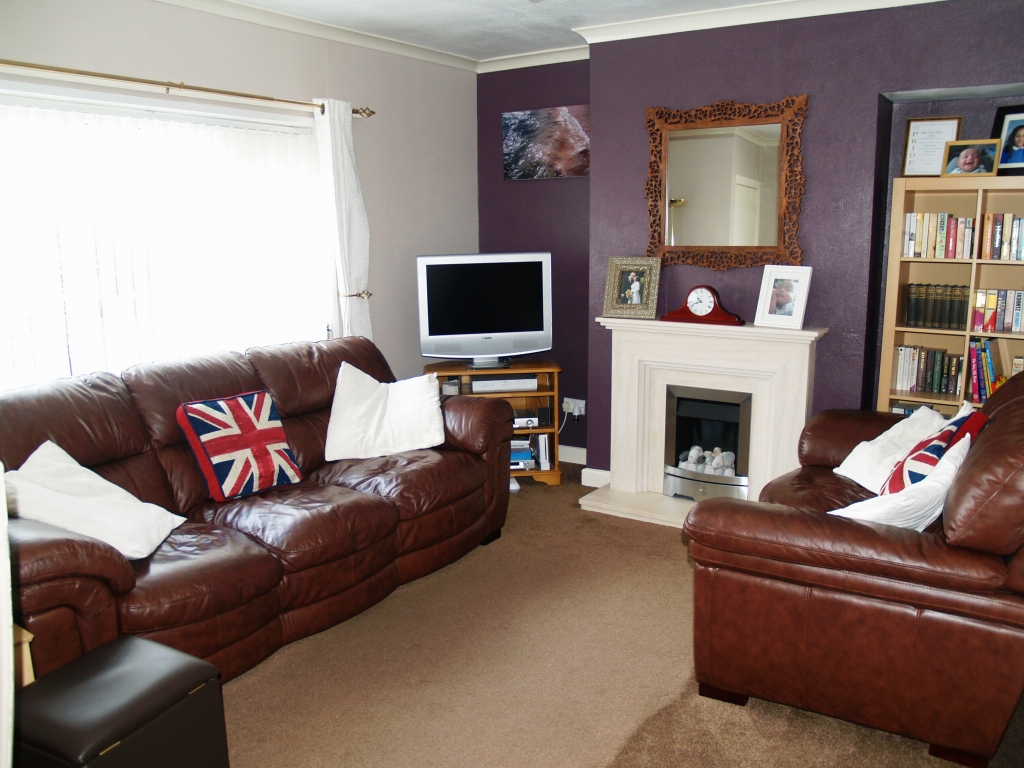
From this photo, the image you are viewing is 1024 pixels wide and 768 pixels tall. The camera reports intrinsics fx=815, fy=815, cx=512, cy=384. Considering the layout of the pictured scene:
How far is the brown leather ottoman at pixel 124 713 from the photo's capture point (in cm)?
171

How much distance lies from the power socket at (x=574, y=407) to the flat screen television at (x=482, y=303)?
23.6 inches

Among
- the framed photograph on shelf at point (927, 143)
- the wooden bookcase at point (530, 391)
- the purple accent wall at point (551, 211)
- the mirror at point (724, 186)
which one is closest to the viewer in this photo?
the framed photograph on shelf at point (927, 143)

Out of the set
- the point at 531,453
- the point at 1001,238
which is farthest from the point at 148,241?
the point at 1001,238

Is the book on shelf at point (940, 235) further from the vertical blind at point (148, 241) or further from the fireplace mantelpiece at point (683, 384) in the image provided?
the vertical blind at point (148, 241)

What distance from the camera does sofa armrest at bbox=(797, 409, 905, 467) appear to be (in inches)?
131

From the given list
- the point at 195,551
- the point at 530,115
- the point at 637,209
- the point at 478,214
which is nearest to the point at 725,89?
the point at 637,209

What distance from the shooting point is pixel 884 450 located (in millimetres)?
3082

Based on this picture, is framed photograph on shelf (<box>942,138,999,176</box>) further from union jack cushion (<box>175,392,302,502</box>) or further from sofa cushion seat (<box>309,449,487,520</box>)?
union jack cushion (<box>175,392,302,502</box>)

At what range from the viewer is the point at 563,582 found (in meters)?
3.46

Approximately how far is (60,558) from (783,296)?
10.5ft

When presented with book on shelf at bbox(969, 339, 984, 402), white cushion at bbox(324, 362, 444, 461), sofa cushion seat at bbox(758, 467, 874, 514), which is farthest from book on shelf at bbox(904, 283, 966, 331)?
white cushion at bbox(324, 362, 444, 461)

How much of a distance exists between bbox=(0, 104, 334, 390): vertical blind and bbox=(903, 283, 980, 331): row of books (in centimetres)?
294

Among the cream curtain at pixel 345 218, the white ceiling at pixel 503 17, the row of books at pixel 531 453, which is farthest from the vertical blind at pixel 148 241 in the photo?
the row of books at pixel 531 453

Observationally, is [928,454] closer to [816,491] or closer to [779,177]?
[816,491]
